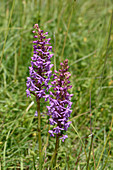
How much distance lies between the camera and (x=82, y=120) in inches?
143

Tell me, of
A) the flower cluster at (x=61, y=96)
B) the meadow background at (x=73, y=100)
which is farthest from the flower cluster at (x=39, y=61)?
the meadow background at (x=73, y=100)

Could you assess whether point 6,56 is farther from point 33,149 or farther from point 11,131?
point 33,149

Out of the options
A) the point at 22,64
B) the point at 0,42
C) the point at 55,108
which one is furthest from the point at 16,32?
the point at 55,108

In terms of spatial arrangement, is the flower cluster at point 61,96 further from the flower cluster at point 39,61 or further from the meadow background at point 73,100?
the meadow background at point 73,100

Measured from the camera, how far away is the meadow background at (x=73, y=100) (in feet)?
9.36

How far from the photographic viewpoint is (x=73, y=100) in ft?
10.8

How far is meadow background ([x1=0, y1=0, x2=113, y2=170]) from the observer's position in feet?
9.36

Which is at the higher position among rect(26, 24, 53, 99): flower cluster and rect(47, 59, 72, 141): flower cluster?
rect(26, 24, 53, 99): flower cluster

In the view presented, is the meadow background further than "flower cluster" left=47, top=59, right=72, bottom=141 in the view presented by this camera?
Yes

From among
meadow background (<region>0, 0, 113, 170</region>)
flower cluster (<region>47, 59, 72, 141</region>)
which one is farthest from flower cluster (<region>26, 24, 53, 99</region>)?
meadow background (<region>0, 0, 113, 170</region>)

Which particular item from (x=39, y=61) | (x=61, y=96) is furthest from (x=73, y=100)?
(x=39, y=61)

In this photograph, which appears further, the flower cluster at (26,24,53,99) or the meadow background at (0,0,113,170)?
the meadow background at (0,0,113,170)

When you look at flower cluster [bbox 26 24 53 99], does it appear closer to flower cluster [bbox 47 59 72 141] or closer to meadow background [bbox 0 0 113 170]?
flower cluster [bbox 47 59 72 141]

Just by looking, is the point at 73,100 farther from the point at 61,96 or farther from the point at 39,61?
the point at 39,61
